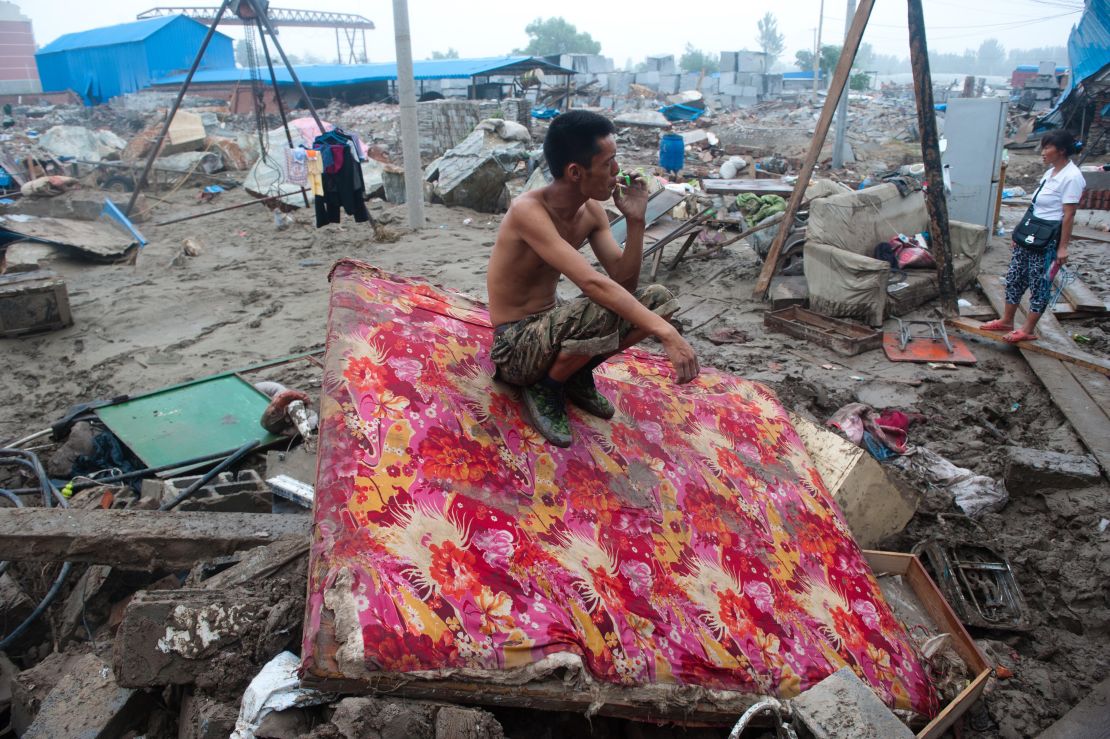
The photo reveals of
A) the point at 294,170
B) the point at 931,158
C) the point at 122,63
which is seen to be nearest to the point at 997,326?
the point at 931,158

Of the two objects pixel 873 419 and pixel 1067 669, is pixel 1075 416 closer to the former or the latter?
pixel 873 419

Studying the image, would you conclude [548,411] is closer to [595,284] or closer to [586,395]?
[586,395]

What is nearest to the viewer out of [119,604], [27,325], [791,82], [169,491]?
[119,604]

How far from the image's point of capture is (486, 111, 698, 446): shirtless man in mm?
2487

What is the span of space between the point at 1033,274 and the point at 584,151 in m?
4.85

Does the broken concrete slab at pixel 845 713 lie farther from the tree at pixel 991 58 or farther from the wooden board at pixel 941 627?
the tree at pixel 991 58

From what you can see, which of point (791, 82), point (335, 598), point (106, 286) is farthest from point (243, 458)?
point (791, 82)

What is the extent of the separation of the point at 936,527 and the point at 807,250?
3.71 m

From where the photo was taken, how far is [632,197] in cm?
284

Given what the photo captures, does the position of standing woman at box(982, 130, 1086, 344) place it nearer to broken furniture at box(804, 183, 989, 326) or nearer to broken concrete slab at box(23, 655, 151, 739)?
broken furniture at box(804, 183, 989, 326)

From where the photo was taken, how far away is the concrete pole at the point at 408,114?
952 centimetres

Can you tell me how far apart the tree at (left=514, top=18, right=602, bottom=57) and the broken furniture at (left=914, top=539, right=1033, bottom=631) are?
65.6 meters

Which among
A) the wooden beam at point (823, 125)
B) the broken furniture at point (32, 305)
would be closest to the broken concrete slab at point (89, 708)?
the broken furniture at point (32, 305)

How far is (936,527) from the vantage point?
3641 mm
